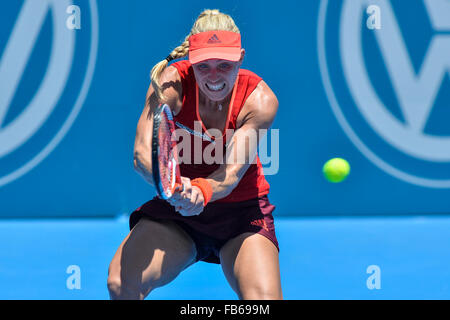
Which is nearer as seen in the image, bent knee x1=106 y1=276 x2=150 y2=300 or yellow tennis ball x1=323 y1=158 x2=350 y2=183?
bent knee x1=106 y1=276 x2=150 y2=300

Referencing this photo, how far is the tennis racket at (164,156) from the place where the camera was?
2.24m

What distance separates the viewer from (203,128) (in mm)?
2783

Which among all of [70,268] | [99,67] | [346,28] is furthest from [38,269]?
[346,28]

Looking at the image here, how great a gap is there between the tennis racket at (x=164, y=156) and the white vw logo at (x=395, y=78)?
2629 millimetres

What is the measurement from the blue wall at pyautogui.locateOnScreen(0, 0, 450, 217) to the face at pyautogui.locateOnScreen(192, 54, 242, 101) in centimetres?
218

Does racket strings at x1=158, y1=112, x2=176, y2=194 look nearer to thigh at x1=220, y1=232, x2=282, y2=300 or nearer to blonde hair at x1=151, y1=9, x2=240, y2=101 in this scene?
blonde hair at x1=151, y1=9, x2=240, y2=101

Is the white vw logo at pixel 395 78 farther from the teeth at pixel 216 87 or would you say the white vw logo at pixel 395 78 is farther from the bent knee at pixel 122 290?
the bent knee at pixel 122 290

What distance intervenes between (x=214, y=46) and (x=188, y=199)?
681 millimetres

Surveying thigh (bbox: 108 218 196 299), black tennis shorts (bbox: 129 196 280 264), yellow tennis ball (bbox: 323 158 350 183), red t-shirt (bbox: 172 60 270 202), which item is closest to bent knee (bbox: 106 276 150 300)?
thigh (bbox: 108 218 196 299)

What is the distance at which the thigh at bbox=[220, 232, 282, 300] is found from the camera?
8.20 feet

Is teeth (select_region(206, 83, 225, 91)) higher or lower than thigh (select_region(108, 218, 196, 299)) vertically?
higher

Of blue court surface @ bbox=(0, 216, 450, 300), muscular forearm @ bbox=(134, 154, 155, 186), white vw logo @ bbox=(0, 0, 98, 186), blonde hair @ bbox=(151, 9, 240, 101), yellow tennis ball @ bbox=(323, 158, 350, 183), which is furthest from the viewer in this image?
yellow tennis ball @ bbox=(323, 158, 350, 183)
